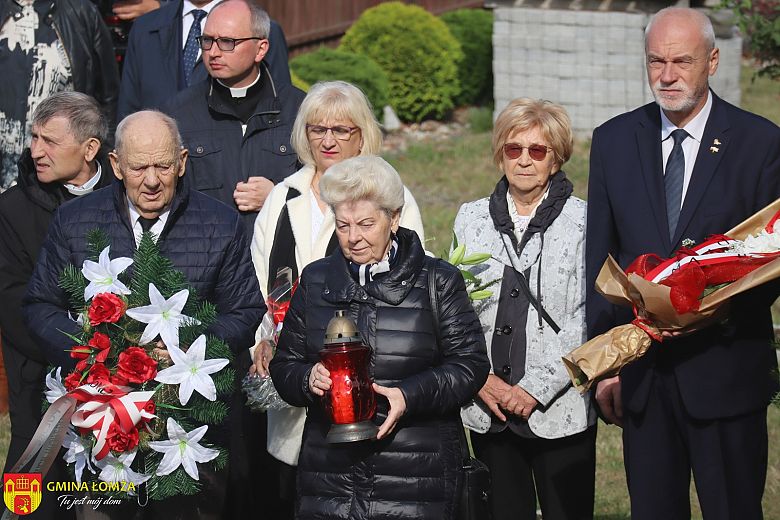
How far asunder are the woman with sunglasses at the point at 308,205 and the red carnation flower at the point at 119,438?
101 centimetres

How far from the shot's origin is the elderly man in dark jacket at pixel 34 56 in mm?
7320

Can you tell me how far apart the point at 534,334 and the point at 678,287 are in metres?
1.07

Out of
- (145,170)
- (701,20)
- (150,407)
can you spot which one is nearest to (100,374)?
(150,407)

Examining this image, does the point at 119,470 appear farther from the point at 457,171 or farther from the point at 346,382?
the point at 457,171

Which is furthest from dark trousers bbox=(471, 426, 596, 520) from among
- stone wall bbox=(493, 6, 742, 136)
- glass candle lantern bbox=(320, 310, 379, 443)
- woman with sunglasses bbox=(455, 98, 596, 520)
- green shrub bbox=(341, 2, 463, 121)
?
green shrub bbox=(341, 2, 463, 121)

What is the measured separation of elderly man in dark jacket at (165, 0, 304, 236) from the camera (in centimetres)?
637

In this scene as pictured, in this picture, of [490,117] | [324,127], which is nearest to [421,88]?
[490,117]

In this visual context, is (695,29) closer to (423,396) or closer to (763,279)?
Result: (763,279)

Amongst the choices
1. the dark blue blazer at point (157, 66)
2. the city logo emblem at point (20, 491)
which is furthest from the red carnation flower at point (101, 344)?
the dark blue blazer at point (157, 66)

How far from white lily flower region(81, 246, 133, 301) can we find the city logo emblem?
1.02 metres

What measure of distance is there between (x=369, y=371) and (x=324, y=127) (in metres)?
1.63

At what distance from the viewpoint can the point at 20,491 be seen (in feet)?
17.9

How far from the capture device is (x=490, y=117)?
1673 centimetres

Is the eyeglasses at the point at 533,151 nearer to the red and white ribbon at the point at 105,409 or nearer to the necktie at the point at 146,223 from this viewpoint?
the necktie at the point at 146,223
